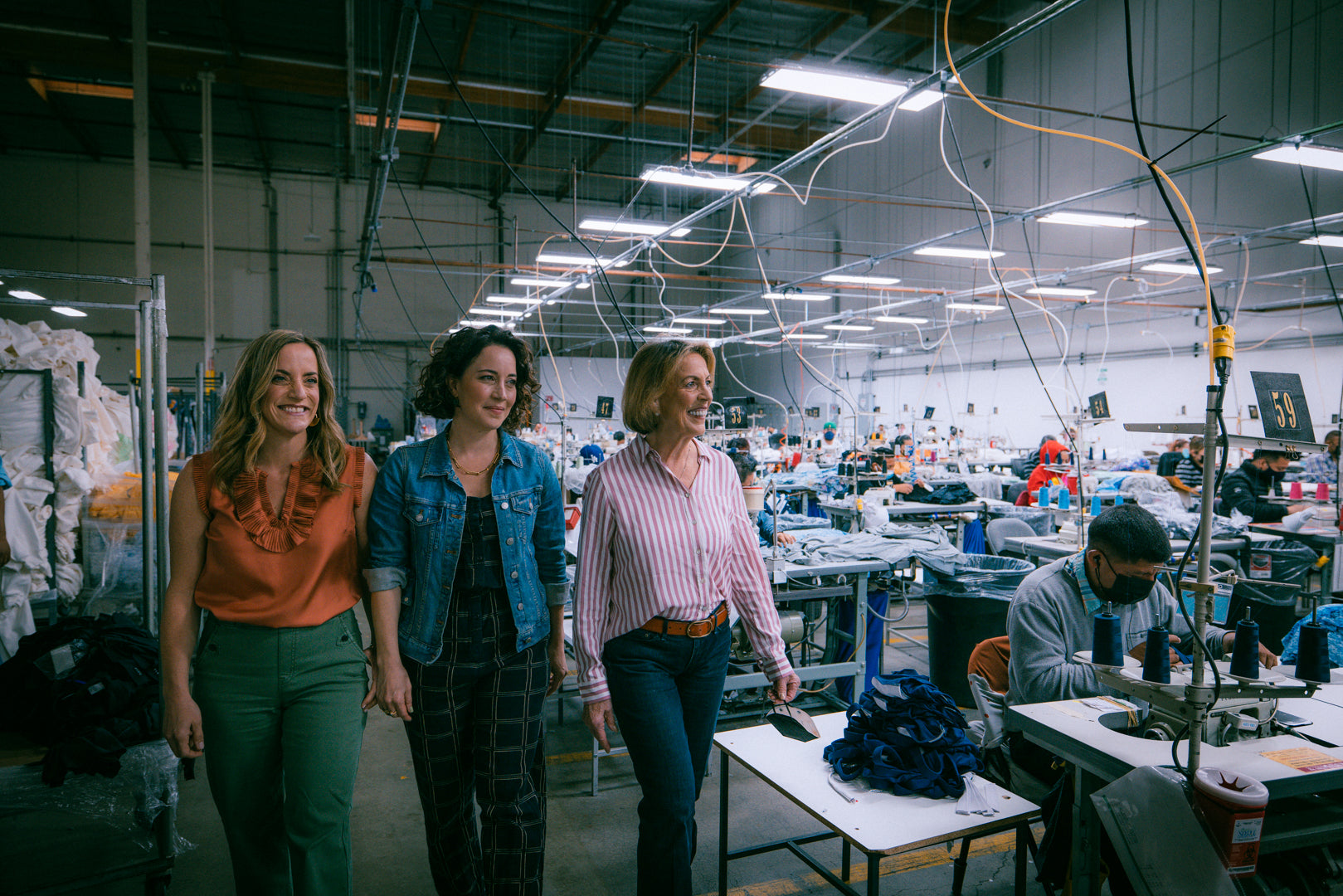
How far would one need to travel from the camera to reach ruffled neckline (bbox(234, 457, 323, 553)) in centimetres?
161

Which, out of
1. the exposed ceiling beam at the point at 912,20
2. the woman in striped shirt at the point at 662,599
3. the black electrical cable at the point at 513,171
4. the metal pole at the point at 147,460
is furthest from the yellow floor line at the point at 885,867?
the exposed ceiling beam at the point at 912,20

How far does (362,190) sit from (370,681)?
15999 mm

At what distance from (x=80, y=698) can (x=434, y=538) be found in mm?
1382

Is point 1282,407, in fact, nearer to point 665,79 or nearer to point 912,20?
point 912,20

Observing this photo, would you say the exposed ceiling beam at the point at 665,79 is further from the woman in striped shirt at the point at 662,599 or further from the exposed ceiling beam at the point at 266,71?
the woman in striped shirt at the point at 662,599

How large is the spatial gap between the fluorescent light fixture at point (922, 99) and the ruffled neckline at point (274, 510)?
120 inches

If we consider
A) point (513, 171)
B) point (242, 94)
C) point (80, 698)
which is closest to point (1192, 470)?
point (513, 171)

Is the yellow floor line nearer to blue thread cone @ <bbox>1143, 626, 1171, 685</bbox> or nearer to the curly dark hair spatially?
→ blue thread cone @ <bbox>1143, 626, 1171, 685</bbox>

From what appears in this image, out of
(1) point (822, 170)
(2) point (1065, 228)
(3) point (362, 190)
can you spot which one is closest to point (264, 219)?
(3) point (362, 190)

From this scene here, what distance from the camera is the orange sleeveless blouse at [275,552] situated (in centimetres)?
158

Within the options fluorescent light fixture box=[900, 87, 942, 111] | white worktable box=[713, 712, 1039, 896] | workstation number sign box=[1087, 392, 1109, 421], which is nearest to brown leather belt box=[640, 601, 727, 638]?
white worktable box=[713, 712, 1039, 896]

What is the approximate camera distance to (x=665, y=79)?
10766 mm

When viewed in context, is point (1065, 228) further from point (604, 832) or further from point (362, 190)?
point (362, 190)

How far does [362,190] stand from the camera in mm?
15555
